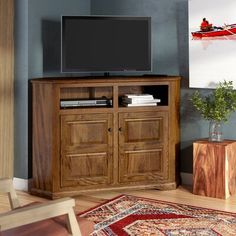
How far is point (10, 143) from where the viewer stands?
4.32m

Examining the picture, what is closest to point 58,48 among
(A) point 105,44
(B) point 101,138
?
(A) point 105,44

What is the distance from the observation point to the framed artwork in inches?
164

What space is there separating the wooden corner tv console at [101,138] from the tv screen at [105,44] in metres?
0.19

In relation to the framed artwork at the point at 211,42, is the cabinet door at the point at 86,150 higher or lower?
lower

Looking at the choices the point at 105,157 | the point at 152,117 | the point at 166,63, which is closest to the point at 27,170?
the point at 105,157

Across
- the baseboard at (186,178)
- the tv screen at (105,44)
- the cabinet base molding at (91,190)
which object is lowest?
the cabinet base molding at (91,190)

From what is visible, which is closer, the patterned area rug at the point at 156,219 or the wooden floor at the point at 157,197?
the patterned area rug at the point at 156,219

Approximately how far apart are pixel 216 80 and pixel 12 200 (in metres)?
2.21

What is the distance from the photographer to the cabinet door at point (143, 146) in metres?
4.23

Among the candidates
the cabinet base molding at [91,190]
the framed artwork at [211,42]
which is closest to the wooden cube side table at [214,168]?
the cabinet base molding at [91,190]

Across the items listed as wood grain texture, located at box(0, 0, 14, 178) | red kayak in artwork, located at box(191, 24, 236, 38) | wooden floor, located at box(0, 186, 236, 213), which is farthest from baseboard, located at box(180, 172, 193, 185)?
wood grain texture, located at box(0, 0, 14, 178)

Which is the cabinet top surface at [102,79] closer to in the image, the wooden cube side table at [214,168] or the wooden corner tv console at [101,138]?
the wooden corner tv console at [101,138]

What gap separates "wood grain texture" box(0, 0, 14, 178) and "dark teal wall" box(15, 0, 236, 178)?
5cm

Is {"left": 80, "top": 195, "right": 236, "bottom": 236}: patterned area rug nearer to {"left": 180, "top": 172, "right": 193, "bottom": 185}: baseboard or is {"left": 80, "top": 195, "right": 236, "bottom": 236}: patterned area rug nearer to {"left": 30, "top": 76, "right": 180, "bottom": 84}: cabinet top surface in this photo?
{"left": 180, "top": 172, "right": 193, "bottom": 185}: baseboard
